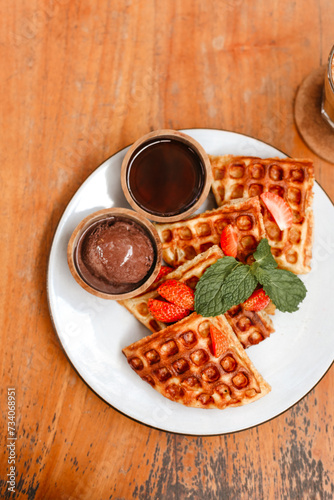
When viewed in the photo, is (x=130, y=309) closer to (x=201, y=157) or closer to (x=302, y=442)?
(x=201, y=157)

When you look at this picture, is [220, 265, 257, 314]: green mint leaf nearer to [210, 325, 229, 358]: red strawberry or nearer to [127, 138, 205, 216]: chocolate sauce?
[210, 325, 229, 358]: red strawberry

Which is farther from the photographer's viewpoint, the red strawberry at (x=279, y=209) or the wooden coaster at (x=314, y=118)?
the wooden coaster at (x=314, y=118)

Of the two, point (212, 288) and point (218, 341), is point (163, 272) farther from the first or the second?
point (218, 341)

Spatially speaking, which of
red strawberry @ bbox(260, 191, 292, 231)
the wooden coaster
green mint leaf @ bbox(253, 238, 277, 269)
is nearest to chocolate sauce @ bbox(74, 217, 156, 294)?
green mint leaf @ bbox(253, 238, 277, 269)

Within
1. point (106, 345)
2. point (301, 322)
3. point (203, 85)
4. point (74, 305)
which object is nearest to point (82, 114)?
point (203, 85)

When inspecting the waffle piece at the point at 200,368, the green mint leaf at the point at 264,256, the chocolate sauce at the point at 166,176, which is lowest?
the waffle piece at the point at 200,368

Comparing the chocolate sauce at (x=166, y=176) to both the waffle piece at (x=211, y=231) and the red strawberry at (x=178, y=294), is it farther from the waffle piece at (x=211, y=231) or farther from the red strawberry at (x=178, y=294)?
the red strawberry at (x=178, y=294)

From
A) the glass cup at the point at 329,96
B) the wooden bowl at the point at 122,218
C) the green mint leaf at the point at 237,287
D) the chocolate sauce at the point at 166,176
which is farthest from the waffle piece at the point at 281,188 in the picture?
the wooden bowl at the point at 122,218
